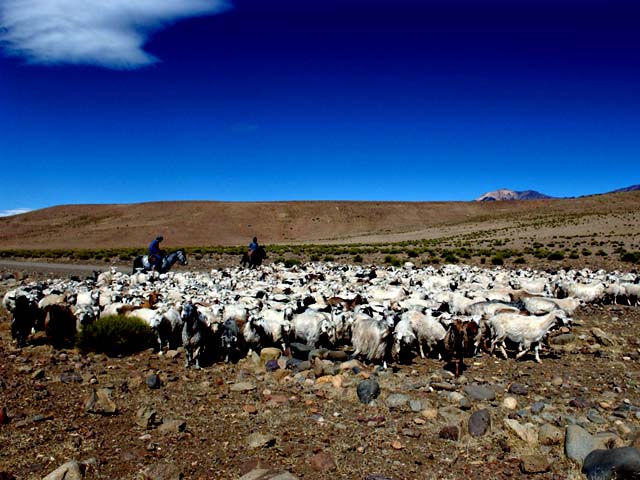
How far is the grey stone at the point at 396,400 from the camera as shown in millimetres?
6770

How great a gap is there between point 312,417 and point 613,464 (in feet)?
11.6

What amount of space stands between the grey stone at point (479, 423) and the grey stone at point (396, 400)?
1058mm

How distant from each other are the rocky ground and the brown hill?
61817 mm

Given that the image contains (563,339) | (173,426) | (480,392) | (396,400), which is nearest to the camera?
(173,426)

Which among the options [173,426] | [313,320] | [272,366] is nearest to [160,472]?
[173,426]

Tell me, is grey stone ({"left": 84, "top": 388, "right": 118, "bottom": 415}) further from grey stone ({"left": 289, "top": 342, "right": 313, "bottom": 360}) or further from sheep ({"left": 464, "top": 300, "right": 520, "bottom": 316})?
sheep ({"left": 464, "top": 300, "right": 520, "bottom": 316})

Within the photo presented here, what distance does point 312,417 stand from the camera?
6477mm

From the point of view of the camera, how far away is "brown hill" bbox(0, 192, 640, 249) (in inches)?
3157

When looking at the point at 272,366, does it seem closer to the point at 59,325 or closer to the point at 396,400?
the point at 396,400

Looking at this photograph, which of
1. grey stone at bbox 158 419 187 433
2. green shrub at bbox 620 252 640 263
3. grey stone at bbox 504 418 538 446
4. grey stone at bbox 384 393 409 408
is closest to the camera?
grey stone at bbox 504 418 538 446

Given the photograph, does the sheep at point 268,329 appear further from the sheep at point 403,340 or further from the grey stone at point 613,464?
the grey stone at point 613,464

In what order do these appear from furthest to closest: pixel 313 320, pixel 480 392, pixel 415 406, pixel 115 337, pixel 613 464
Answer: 1. pixel 313 320
2. pixel 115 337
3. pixel 480 392
4. pixel 415 406
5. pixel 613 464

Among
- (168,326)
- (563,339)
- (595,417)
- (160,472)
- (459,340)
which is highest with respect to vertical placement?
(168,326)

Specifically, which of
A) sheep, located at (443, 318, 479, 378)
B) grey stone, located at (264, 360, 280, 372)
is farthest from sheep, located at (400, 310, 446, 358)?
grey stone, located at (264, 360, 280, 372)
